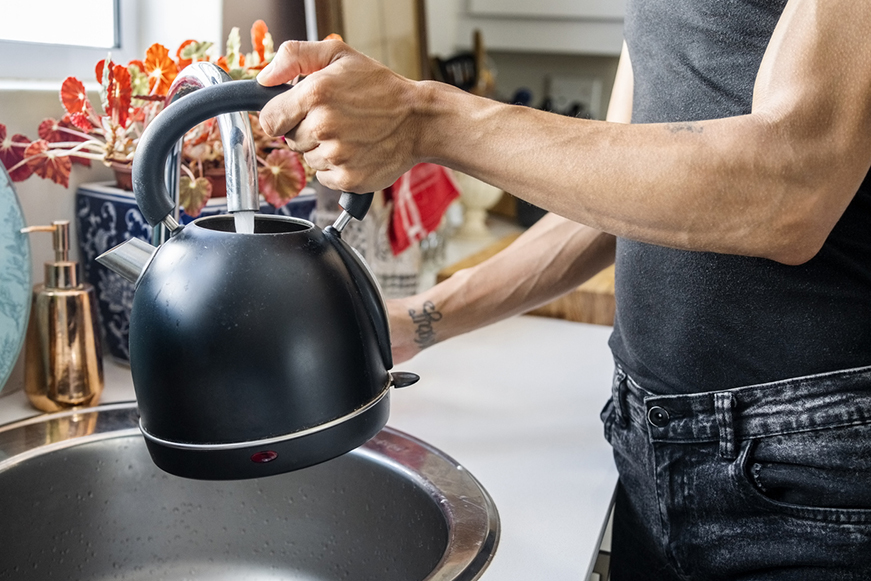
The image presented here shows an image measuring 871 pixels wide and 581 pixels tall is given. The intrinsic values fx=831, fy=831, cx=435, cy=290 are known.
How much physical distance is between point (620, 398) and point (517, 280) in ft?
0.73

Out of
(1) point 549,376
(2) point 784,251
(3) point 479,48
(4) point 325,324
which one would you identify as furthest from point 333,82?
(3) point 479,48

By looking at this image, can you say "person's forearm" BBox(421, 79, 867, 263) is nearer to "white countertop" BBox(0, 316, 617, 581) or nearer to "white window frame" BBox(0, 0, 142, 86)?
"white countertop" BBox(0, 316, 617, 581)

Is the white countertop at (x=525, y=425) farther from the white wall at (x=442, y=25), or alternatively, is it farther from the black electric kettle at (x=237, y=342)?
the white wall at (x=442, y=25)

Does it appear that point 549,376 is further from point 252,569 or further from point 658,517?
point 252,569

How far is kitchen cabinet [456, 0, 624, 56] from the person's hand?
185 centimetres

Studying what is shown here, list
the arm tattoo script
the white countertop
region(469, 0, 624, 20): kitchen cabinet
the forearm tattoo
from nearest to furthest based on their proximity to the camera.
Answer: the arm tattoo script, the white countertop, the forearm tattoo, region(469, 0, 624, 20): kitchen cabinet

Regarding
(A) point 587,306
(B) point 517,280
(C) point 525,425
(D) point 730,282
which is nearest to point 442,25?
(A) point 587,306

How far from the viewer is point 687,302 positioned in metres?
0.81

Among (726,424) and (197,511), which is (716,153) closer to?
(726,424)

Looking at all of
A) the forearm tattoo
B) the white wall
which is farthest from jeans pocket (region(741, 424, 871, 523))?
the white wall

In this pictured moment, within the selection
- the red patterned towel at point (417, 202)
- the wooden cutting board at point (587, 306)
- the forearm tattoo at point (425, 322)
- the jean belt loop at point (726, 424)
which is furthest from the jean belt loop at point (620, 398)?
the red patterned towel at point (417, 202)

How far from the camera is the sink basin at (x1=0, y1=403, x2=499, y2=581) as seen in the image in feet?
2.66

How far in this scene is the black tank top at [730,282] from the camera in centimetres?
74

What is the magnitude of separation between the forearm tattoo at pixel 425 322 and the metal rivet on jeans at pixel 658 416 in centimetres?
29
